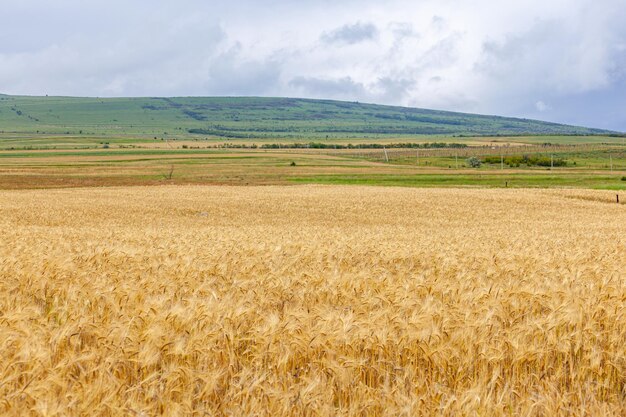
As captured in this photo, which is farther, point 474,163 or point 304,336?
point 474,163

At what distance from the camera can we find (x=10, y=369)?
4.57 meters

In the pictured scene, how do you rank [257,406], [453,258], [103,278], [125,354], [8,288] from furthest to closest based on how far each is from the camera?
[453,258]
[103,278]
[8,288]
[125,354]
[257,406]

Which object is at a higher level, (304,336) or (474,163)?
(474,163)

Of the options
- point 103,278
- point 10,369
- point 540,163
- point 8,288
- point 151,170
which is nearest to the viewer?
point 10,369

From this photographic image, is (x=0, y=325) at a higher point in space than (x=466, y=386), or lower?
higher

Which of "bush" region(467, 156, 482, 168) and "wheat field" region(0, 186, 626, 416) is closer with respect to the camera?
"wheat field" region(0, 186, 626, 416)

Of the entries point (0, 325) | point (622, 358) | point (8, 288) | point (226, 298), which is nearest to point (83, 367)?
point (0, 325)

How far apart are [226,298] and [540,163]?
4418 inches

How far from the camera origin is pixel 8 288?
7594 millimetres

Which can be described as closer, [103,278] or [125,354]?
[125,354]

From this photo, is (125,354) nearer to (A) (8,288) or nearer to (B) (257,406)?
(B) (257,406)

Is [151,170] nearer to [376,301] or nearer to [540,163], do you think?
[540,163]

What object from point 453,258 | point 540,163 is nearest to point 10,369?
point 453,258

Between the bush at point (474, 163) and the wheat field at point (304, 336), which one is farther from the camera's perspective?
the bush at point (474, 163)
